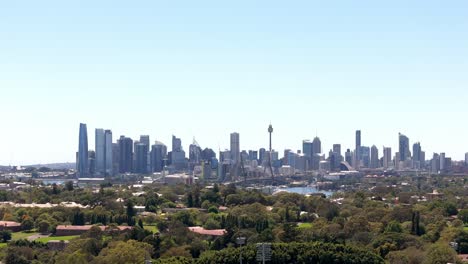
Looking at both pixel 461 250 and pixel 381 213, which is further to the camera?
pixel 381 213

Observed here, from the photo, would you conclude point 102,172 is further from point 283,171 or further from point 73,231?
point 73,231

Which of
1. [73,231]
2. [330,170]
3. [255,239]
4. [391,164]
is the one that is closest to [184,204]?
[73,231]

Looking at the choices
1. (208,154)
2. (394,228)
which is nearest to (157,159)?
(208,154)

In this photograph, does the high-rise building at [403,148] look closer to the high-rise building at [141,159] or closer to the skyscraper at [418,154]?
the skyscraper at [418,154]

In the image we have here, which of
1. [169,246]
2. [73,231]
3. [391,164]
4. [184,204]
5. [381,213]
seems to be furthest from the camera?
[391,164]

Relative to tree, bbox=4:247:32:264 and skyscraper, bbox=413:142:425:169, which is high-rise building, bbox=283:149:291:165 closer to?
skyscraper, bbox=413:142:425:169

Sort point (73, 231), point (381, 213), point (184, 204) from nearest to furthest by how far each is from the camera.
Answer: point (73, 231), point (381, 213), point (184, 204)

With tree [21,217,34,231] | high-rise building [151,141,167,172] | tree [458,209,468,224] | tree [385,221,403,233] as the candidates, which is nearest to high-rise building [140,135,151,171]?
high-rise building [151,141,167,172]

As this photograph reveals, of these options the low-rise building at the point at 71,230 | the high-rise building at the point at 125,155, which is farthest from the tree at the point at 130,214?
the high-rise building at the point at 125,155
